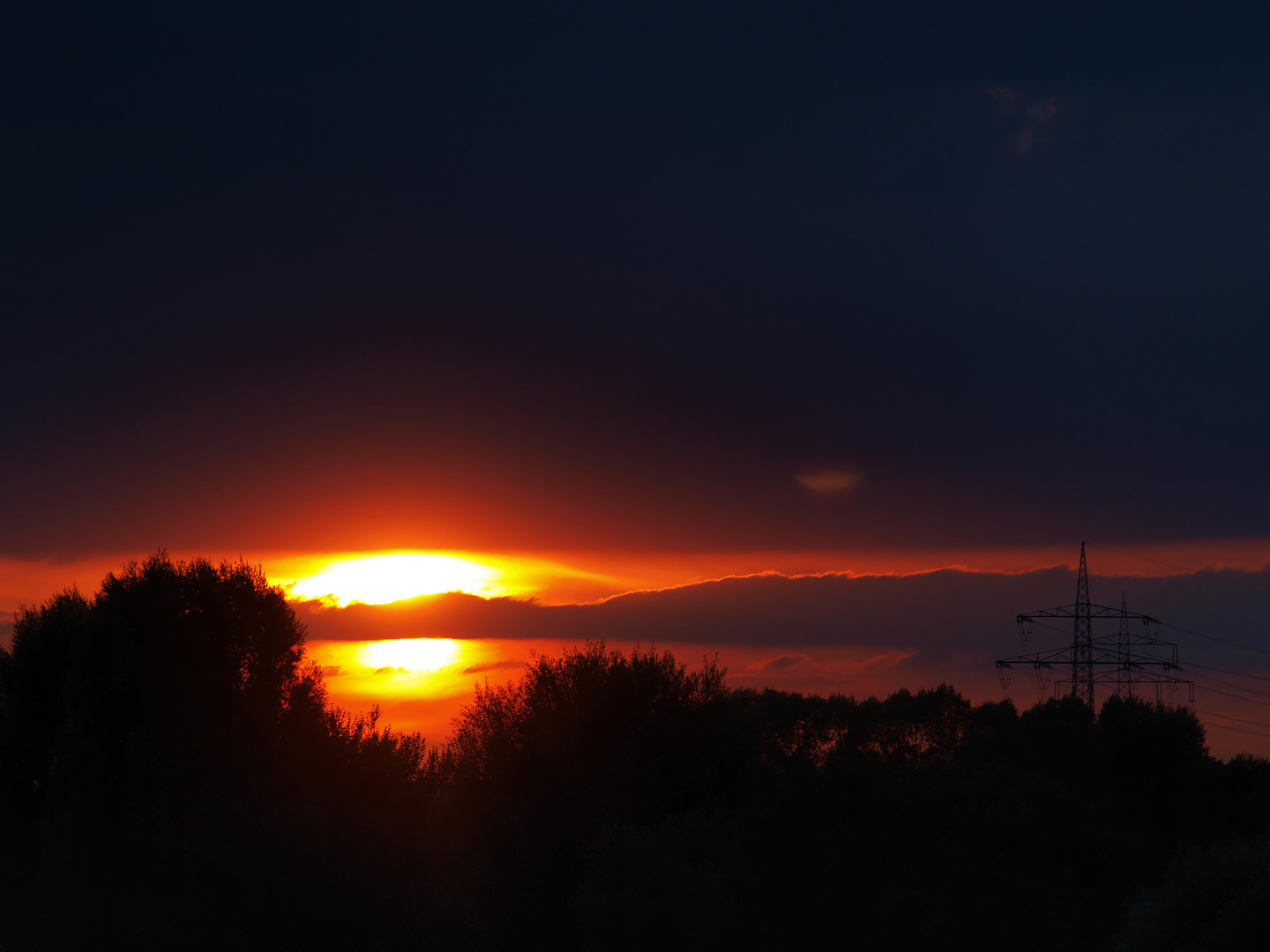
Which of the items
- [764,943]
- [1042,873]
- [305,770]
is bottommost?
[764,943]

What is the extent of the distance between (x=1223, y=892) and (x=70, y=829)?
41593 millimetres

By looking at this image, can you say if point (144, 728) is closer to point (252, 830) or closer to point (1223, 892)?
point (252, 830)

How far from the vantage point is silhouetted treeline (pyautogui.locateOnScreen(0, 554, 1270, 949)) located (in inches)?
1564

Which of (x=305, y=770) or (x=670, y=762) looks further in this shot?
(x=670, y=762)

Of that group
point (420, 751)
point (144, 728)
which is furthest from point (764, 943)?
point (144, 728)

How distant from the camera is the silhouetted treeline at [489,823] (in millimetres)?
39719

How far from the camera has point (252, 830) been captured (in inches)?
1638

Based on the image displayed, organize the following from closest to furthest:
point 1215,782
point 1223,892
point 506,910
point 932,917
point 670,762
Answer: point 1223,892 → point 506,910 → point 932,917 → point 670,762 → point 1215,782

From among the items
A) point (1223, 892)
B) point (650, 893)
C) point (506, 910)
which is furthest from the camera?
point (506, 910)

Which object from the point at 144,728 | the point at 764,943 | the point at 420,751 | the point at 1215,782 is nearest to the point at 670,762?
the point at 764,943

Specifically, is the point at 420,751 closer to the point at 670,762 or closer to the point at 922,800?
the point at 670,762

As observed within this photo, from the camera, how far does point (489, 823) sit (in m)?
43.5

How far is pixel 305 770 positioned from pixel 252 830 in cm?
405

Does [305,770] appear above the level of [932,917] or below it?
above
